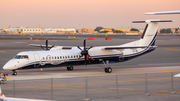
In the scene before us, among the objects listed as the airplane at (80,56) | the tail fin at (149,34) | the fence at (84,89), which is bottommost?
the fence at (84,89)

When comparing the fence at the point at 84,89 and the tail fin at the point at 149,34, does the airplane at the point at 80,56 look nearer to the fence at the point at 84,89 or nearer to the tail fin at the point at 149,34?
the tail fin at the point at 149,34

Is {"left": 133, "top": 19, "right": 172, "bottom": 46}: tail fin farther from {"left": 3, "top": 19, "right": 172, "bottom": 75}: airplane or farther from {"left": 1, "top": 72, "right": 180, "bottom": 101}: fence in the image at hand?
{"left": 1, "top": 72, "right": 180, "bottom": 101}: fence

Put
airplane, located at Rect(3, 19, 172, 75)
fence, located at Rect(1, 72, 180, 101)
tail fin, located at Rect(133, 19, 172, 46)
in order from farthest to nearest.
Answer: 1. tail fin, located at Rect(133, 19, 172, 46)
2. airplane, located at Rect(3, 19, 172, 75)
3. fence, located at Rect(1, 72, 180, 101)

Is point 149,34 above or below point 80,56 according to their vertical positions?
above

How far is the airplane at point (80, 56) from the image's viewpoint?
2664 cm

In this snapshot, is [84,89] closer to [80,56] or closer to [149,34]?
[80,56]

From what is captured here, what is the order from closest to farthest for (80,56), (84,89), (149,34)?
(84,89), (80,56), (149,34)

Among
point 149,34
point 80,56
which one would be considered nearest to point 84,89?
point 80,56

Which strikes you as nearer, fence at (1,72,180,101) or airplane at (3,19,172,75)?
fence at (1,72,180,101)

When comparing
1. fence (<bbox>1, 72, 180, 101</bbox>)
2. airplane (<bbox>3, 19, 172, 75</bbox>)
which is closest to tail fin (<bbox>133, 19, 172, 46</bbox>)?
airplane (<bbox>3, 19, 172, 75</bbox>)

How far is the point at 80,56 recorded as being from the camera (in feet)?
97.0

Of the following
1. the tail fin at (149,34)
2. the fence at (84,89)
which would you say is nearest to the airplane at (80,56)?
the tail fin at (149,34)

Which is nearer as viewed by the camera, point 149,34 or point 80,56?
point 80,56

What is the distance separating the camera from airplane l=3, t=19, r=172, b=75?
26.6 metres
